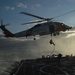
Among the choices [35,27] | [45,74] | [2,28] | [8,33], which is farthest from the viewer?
[2,28]

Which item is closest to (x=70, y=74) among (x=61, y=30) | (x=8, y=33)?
(x=61, y=30)

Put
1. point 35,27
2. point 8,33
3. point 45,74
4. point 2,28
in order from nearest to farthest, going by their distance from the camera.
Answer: point 45,74 → point 35,27 → point 8,33 → point 2,28

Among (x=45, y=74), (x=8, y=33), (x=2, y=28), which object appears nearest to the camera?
(x=45, y=74)

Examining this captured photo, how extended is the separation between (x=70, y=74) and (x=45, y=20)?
1478cm

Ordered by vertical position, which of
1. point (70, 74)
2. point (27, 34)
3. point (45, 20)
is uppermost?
point (45, 20)

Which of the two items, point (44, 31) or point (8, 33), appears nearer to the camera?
point (44, 31)

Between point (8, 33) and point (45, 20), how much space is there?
14492 mm

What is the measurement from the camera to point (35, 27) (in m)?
51.4

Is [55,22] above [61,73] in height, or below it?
above

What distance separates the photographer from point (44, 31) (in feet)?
163

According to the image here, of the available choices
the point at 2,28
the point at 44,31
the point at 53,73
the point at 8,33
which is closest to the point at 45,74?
the point at 53,73

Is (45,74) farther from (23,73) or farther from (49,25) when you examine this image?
(49,25)

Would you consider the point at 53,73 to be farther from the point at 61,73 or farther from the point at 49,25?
the point at 49,25

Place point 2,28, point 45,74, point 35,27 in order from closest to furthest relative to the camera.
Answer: point 45,74, point 35,27, point 2,28
